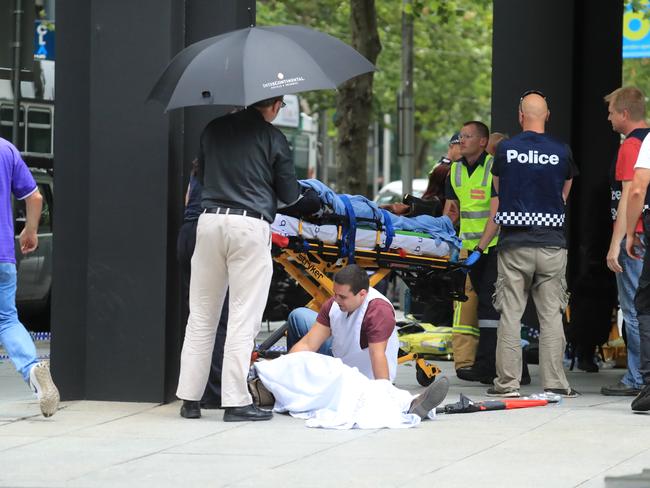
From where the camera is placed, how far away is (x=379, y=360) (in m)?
8.73

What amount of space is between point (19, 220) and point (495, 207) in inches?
258

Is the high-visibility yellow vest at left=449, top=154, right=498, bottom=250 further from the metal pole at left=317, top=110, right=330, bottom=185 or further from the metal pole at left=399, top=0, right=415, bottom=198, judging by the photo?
the metal pole at left=317, top=110, right=330, bottom=185

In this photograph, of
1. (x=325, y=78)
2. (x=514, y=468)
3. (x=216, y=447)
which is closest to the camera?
(x=514, y=468)

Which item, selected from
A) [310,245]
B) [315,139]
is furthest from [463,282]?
[315,139]

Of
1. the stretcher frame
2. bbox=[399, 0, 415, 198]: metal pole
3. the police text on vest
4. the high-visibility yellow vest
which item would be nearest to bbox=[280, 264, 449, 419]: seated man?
the stretcher frame

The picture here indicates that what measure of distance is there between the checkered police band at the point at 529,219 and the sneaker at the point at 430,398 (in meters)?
1.67

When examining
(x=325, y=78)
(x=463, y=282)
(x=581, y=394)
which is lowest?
(x=581, y=394)

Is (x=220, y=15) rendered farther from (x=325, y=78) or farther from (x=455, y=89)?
(x=455, y=89)

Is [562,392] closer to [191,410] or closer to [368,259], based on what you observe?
[368,259]

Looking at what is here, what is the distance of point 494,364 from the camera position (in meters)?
10.7

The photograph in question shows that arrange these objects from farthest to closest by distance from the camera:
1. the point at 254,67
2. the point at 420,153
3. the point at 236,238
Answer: the point at 420,153 < the point at 236,238 < the point at 254,67

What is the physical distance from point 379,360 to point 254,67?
188cm

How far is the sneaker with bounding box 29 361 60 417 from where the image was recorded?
8.59 meters

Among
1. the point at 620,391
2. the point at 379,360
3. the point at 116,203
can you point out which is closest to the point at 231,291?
the point at 379,360
